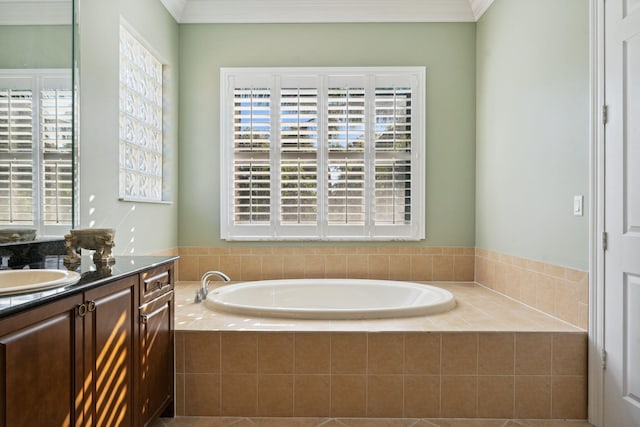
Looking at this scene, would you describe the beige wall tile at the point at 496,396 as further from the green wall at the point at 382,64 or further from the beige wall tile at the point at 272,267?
the beige wall tile at the point at 272,267

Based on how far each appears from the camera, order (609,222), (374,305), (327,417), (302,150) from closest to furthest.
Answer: (609,222) → (327,417) → (374,305) → (302,150)

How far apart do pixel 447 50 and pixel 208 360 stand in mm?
3113

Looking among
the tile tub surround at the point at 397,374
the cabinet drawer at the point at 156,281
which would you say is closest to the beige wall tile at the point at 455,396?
the tile tub surround at the point at 397,374

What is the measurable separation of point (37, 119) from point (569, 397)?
9.71 feet

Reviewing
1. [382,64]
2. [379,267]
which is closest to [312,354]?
[379,267]

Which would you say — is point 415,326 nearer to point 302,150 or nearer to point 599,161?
point 599,161

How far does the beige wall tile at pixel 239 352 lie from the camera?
2145 millimetres

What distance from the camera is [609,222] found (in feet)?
6.50

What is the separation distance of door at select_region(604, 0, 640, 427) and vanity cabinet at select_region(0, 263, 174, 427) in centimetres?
221

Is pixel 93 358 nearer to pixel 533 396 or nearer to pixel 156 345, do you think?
pixel 156 345

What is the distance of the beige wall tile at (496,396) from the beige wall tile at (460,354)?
88mm

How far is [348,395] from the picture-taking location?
214 centimetres

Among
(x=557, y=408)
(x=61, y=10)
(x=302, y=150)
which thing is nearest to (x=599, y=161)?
(x=557, y=408)

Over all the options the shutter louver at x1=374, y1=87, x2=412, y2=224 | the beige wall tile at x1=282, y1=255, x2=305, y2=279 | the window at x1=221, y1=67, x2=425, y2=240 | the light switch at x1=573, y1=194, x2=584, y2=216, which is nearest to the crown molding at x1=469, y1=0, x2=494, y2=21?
the window at x1=221, y1=67, x2=425, y2=240
